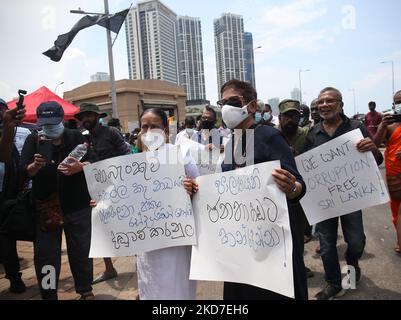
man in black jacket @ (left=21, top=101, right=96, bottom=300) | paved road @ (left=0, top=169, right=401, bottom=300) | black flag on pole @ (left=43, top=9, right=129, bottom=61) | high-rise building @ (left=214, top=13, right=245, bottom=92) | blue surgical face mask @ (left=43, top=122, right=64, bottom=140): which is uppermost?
high-rise building @ (left=214, top=13, right=245, bottom=92)

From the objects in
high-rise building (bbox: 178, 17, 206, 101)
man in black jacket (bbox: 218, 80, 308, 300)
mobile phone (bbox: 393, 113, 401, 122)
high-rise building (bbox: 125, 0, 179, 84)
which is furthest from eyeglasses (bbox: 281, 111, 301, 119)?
high-rise building (bbox: 178, 17, 206, 101)

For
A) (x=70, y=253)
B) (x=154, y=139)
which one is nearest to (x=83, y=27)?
(x=70, y=253)

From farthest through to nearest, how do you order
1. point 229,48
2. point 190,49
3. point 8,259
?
point 190,49, point 229,48, point 8,259

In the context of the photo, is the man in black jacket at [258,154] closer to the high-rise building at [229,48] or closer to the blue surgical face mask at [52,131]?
the blue surgical face mask at [52,131]

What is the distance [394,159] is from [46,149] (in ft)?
11.4

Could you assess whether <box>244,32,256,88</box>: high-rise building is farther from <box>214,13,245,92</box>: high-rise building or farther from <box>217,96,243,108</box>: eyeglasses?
<box>217,96,243,108</box>: eyeglasses

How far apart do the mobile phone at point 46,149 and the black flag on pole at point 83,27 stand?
1003cm

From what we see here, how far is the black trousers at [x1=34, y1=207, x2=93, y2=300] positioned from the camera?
2914 millimetres

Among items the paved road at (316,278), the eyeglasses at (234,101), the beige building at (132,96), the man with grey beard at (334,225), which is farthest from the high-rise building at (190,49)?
the eyeglasses at (234,101)

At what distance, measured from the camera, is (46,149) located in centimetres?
288

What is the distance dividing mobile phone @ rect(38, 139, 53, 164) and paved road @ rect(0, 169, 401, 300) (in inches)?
61.7

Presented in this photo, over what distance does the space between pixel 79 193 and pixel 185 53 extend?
35.1 metres

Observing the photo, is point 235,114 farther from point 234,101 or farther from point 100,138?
point 100,138

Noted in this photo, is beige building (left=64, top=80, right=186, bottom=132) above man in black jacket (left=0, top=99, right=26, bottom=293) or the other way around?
above
